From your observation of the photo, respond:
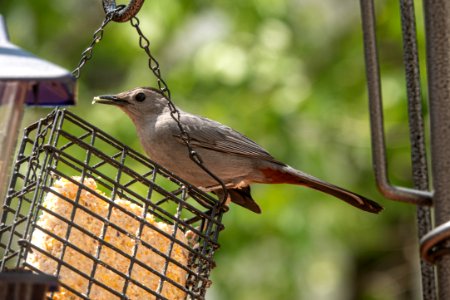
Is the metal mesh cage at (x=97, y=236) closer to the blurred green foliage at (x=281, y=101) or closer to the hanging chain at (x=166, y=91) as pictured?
the hanging chain at (x=166, y=91)

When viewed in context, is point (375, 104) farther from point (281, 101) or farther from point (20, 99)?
point (281, 101)

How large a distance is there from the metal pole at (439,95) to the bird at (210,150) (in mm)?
2857

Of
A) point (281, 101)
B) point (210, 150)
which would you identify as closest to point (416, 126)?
point (210, 150)

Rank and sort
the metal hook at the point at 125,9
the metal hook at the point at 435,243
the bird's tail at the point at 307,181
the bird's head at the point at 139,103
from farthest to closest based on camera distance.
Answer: the bird's head at the point at 139,103 → the bird's tail at the point at 307,181 → the metal hook at the point at 125,9 → the metal hook at the point at 435,243

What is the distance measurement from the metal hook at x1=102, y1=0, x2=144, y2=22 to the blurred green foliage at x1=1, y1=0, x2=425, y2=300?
14.3 feet

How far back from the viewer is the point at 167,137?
5.50m

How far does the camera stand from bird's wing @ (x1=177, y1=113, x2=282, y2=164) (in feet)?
18.7

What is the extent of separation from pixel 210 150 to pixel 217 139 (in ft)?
0.35

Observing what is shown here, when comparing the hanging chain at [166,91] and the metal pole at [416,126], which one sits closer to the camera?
the metal pole at [416,126]

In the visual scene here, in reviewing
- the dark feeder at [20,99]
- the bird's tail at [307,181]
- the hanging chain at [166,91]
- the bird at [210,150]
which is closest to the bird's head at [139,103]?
the bird at [210,150]

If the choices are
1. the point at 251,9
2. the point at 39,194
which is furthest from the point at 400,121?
the point at 39,194

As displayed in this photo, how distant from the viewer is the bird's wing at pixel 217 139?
5.71 metres

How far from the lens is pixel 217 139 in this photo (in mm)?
5789

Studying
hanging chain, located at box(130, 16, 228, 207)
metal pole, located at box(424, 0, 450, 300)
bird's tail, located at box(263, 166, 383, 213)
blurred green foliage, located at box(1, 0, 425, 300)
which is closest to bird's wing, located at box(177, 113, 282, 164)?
bird's tail, located at box(263, 166, 383, 213)
